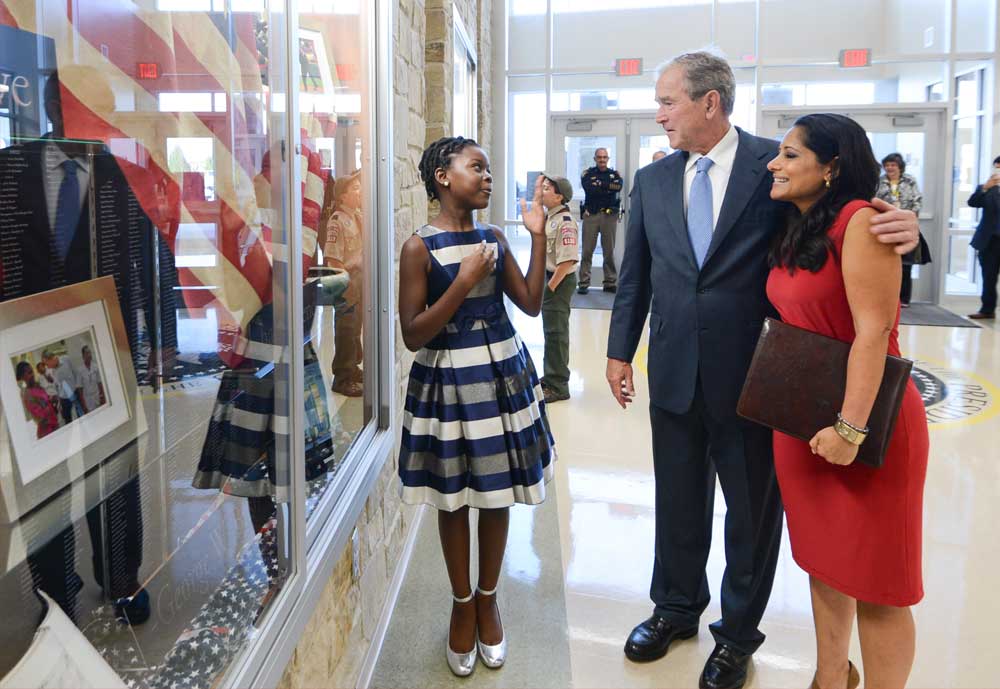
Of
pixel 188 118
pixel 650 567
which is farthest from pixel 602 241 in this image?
pixel 188 118

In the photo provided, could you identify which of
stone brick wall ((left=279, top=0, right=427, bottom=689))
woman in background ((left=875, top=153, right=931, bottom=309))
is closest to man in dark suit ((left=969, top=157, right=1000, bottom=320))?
woman in background ((left=875, top=153, right=931, bottom=309))

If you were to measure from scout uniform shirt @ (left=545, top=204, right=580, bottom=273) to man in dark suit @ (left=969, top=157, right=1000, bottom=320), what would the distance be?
5.61m

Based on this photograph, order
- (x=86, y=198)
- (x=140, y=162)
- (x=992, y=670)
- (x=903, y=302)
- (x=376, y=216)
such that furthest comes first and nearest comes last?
(x=903, y=302)
(x=376, y=216)
(x=992, y=670)
(x=140, y=162)
(x=86, y=198)

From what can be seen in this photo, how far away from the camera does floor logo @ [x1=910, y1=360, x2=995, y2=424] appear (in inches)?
206

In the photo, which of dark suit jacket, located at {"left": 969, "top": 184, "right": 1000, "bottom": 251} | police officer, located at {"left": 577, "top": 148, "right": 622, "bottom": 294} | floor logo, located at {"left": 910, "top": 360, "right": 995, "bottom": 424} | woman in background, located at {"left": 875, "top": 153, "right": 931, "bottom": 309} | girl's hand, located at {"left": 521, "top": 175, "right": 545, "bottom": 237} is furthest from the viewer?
police officer, located at {"left": 577, "top": 148, "right": 622, "bottom": 294}

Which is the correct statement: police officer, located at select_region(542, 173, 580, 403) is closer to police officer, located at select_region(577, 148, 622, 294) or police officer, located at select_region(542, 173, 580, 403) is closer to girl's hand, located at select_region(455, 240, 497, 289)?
girl's hand, located at select_region(455, 240, 497, 289)

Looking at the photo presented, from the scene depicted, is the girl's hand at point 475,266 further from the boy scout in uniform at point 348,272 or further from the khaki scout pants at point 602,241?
the khaki scout pants at point 602,241

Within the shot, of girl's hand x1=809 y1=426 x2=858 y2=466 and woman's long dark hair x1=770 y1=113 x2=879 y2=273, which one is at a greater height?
woman's long dark hair x1=770 y1=113 x2=879 y2=273

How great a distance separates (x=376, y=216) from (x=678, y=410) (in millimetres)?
1183

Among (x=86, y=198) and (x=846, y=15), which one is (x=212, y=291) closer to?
(x=86, y=198)

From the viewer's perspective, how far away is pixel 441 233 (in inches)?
89.9

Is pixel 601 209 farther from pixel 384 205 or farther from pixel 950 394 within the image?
pixel 384 205

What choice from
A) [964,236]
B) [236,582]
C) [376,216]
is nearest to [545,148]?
[964,236]

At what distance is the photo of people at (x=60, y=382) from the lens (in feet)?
2.82
